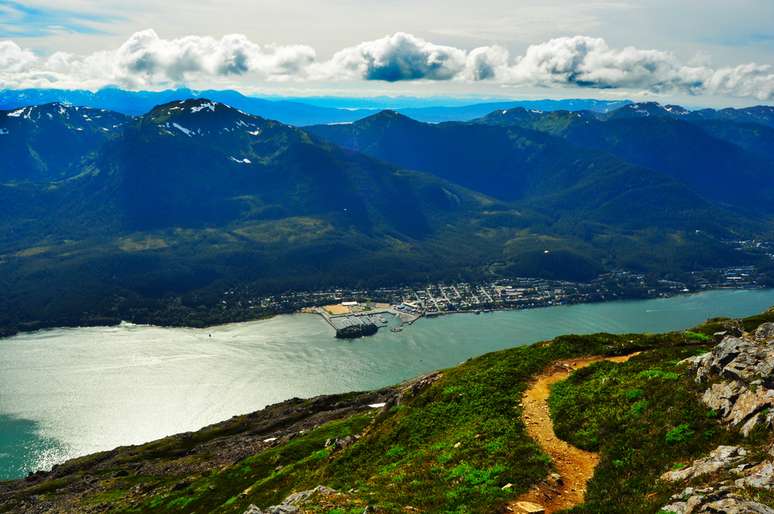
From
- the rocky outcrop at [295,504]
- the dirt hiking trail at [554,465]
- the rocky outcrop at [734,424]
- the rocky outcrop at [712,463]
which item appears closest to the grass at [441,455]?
the dirt hiking trail at [554,465]

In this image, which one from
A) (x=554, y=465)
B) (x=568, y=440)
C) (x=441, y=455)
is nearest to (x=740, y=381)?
(x=568, y=440)

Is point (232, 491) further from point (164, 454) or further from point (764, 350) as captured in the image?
point (164, 454)

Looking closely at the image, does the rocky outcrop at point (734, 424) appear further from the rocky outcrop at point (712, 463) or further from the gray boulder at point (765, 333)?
the gray boulder at point (765, 333)

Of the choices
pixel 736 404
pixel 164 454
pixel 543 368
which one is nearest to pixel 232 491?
pixel 543 368

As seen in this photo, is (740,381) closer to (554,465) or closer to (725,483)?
(725,483)

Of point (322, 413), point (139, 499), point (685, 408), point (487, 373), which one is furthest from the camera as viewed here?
point (322, 413)

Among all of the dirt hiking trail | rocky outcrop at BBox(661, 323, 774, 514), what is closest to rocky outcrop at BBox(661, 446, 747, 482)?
rocky outcrop at BBox(661, 323, 774, 514)
